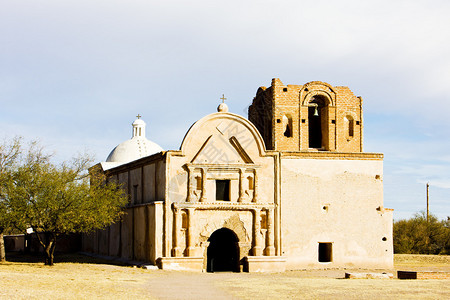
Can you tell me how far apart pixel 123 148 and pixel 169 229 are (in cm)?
1475

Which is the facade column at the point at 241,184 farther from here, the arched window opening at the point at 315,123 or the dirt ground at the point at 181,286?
the arched window opening at the point at 315,123

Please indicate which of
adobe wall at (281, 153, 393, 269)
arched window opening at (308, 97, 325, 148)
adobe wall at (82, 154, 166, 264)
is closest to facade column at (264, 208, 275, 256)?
adobe wall at (281, 153, 393, 269)

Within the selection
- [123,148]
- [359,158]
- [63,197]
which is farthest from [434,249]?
[63,197]

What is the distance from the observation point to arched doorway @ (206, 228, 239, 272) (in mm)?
28906

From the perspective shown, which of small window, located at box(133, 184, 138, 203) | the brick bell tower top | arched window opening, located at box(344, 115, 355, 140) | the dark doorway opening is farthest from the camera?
the dark doorway opening

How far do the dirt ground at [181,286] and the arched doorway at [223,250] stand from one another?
8.27 feet

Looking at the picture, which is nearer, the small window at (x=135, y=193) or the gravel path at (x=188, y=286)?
the gravel path at (x=188, y=286)

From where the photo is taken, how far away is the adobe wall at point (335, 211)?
2941 cm

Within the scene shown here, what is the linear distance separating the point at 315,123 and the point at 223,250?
8.78 metres

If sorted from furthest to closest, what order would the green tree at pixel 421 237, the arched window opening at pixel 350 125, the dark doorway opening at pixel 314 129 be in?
the green tree at pixel 421 237 → the dark doorway opening at pixel 314 129 → the arched window opening at pixel 350 125

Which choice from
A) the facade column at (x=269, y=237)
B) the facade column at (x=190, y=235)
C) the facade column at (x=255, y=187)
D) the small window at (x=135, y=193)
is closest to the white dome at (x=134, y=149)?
the small window at (x=135, y=193)

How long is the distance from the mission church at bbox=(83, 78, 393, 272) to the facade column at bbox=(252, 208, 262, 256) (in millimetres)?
47

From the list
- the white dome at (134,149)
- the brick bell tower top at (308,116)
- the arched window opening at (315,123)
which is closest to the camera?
the brick bell tower top at (308,116)

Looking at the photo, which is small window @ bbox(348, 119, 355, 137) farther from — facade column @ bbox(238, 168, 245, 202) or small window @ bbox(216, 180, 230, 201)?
small window @ bbox(216, 180, 230, 201)
